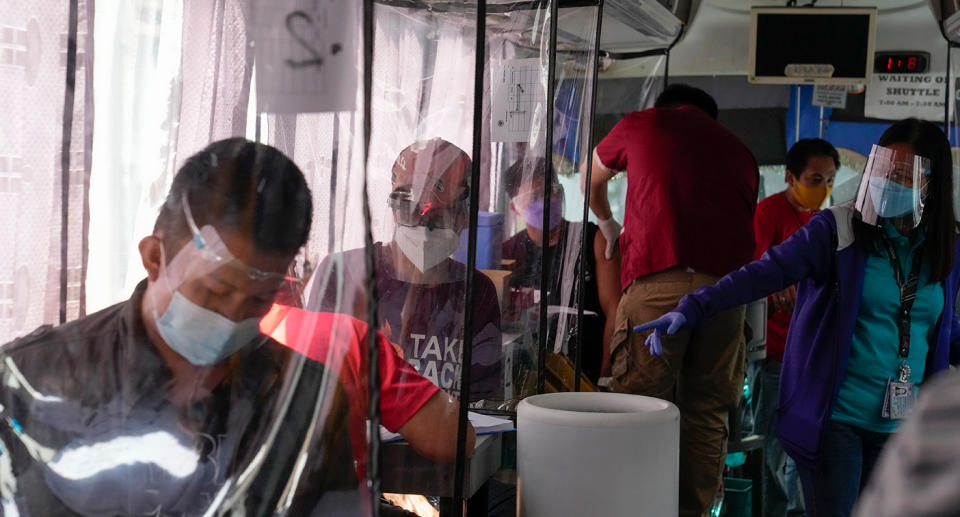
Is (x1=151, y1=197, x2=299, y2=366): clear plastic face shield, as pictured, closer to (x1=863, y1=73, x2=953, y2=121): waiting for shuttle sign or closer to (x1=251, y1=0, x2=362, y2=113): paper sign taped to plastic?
(x1=251, y1=0, x2=362, y2=113): paper sign taped to plastic

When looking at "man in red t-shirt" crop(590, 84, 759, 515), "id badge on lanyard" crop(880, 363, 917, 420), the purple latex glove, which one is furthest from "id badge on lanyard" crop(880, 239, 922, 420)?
"man in red t-shirt" crop(590, 84, 759, 515)

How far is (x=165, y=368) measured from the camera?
988 millimetres

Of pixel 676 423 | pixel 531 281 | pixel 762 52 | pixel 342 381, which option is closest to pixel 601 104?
pixel 762 52

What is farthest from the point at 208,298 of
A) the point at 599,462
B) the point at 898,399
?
the point at 898,399

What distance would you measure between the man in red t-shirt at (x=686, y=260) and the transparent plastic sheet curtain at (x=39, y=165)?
2156 millimetres

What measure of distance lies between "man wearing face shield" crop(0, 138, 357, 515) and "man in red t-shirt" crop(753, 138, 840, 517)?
304cm

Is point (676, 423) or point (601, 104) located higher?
point (601, 104)

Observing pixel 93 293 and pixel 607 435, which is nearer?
pixel 93 293

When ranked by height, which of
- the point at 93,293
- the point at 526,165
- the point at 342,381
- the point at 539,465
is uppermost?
the point at 526,165

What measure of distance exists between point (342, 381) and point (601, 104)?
4.90 metres

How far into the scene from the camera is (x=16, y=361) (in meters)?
0.96

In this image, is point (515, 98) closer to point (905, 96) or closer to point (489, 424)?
point (489, 424)

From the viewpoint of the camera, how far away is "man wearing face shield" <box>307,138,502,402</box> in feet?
5.10

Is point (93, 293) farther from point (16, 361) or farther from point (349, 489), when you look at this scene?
point (349, 489)
